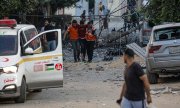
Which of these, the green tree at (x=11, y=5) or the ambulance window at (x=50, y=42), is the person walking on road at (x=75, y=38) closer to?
the green tree at (x=11, y=5)

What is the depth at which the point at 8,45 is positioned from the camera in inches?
531

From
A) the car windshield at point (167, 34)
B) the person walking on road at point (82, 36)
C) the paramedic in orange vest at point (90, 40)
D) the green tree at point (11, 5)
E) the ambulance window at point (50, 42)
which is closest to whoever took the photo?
the ambulance window at point (50, 42)

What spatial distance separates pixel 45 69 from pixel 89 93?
182 cm

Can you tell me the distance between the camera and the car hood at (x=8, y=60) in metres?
12.7

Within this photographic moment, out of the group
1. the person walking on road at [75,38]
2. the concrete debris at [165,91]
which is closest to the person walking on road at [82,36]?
the person walking on road at [75,38]

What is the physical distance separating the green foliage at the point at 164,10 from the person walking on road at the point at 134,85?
10565 millimetres

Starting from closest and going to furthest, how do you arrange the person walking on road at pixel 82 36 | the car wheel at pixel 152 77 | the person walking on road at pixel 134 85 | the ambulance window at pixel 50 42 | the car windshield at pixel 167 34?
the person walking on road at pixel 134 85 < the ambulance window at pixel 50 42 < the car windshield at pixel 167 34 < the car wheel at pixel 152 77 < the person walking on road at pixel 82 36

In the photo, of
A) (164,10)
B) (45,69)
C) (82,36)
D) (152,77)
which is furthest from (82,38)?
(45,69)

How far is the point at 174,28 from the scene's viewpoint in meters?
16.2

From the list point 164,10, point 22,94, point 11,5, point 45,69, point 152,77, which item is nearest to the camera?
point 22,94

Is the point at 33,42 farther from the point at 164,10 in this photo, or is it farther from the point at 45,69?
the point at 164,10

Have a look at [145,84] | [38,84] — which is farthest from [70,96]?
[145,84]

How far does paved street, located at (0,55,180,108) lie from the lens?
12.7 m

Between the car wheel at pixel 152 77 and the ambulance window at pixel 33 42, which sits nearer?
the ambulance window at pixel 33 42
